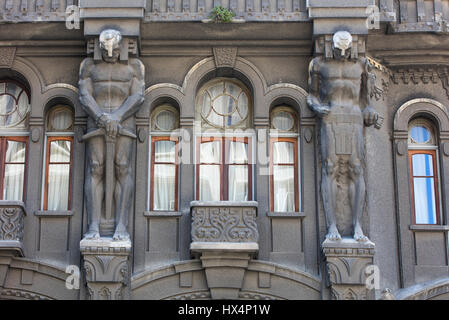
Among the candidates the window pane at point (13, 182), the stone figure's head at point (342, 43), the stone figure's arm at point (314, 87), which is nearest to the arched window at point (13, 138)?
the window pane at point (13, 182)

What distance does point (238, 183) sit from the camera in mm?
22375

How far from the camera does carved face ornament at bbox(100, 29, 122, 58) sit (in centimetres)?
2194

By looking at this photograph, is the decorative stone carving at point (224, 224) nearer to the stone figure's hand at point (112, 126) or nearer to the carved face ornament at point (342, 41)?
the stone figure's hand at point (112, 126)

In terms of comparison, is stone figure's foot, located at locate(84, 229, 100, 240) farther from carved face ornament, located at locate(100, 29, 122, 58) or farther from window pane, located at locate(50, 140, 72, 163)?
carved face ornament, located at locate(100, 29, 122, 58)

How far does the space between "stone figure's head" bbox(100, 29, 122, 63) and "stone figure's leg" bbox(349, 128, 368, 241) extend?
5.16m

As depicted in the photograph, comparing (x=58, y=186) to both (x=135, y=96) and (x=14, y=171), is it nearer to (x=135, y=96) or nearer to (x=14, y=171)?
(x=14, y=171)

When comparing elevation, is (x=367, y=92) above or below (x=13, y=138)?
above

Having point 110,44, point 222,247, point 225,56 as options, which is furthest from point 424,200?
point 110,44

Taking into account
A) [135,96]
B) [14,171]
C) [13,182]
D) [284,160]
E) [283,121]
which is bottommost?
[13,182]

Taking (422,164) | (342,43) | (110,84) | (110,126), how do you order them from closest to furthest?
(110,126) < (342,43) < (110,84) < (422,164)

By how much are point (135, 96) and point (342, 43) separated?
435 centimetres

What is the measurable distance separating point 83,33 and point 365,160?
21.0 feet

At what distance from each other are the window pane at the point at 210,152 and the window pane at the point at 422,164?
4.21m

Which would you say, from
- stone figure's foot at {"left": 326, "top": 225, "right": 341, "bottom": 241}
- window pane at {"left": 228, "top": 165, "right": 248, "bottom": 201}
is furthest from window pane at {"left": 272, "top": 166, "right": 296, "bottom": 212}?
stone figure's foot at {"left": 326, "top": 225, "right": 341, "bottom": 241}
